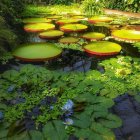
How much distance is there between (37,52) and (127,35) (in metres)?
2.55

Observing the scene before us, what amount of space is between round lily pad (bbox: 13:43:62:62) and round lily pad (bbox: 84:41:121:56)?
0.68 metres

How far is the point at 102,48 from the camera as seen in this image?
5.41 metres

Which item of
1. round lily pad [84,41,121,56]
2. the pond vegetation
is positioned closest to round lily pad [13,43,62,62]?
the pond vegetation

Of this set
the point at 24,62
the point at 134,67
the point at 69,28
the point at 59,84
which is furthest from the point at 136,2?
the point at 59,84

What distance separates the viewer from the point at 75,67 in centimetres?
472

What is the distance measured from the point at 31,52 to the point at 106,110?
8.40ft

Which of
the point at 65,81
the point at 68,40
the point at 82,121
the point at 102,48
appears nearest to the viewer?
the point at 82,121

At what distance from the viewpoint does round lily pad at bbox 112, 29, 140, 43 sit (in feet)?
20.1

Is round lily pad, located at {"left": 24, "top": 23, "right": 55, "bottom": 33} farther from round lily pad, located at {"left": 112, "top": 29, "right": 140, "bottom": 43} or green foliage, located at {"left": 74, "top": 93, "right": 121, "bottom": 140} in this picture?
green foliage, located at {"left": 74, "top": 93, "right": 121, "bottom": 140}

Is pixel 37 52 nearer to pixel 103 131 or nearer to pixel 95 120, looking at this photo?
pixel 95 120

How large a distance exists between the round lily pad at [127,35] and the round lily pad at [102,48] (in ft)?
2.41

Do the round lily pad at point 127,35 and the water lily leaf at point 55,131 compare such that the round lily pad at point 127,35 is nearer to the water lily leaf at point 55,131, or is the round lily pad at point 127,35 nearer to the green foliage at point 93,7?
the green foliage at point 93,7

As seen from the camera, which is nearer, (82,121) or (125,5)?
(82,121)

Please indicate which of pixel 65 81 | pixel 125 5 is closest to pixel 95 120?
pixel 65 81
